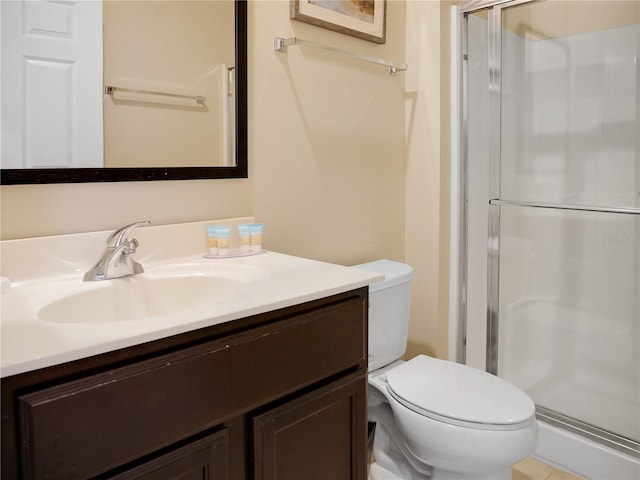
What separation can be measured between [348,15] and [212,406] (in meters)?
1.47

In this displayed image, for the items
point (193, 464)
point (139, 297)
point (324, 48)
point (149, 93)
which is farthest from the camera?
point (324, 48)

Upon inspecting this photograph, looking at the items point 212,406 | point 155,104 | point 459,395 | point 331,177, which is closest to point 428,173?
point 331,177

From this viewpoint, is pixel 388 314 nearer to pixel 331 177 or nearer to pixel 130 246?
pixel 331 177

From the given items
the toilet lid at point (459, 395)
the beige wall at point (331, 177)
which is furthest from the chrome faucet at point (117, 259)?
the toilet lid at point (459, 395)

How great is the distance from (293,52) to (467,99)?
76 cm

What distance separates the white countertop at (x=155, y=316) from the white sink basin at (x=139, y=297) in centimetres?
2

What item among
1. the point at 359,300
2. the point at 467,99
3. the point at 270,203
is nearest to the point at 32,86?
the point at 270,203

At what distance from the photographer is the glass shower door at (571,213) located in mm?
1891

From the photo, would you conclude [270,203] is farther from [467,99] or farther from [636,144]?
[636,144]

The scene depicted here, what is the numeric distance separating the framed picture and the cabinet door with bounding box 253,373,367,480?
1.17m

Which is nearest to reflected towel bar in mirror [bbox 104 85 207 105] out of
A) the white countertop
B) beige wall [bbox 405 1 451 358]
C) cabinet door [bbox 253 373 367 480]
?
the white countertop

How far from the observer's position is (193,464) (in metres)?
0.94

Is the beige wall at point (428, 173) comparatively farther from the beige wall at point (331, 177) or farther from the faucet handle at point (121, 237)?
the faucet handle at point (121, 237)

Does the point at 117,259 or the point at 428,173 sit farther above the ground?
the point at 428,173
